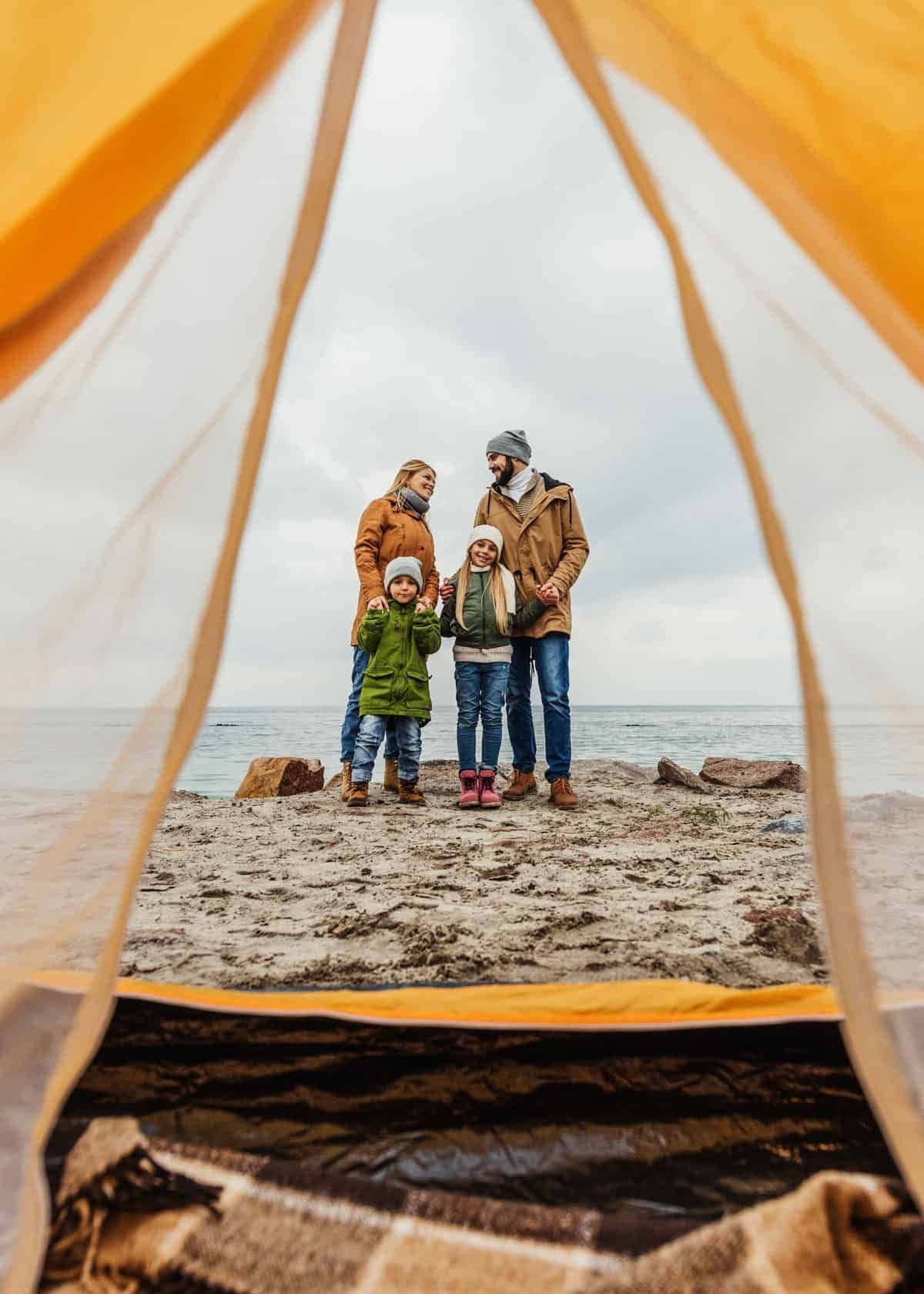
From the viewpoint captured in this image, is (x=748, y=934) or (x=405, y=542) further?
(x=405, y=542)

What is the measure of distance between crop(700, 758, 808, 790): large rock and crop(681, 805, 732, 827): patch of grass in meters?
1.11

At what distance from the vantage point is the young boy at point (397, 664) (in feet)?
13.2

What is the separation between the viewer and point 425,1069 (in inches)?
47.9

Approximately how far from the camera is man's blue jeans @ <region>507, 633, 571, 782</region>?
12.7 feet

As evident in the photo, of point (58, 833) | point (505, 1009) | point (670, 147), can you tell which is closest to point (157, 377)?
point (58, 833)

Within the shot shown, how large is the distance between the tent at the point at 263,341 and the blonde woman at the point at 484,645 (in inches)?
109

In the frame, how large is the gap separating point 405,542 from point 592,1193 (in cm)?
352

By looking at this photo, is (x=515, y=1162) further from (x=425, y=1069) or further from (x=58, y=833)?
(x=58, y=833)

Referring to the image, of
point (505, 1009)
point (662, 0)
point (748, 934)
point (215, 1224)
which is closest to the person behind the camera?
point (215, 1224)

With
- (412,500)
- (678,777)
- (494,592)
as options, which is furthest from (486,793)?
(678,777)

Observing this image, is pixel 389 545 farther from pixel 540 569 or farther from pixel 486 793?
pixel 486 793

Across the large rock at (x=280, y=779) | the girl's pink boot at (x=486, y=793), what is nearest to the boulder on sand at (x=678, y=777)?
the girl's pink boot at (x=486, y=793)

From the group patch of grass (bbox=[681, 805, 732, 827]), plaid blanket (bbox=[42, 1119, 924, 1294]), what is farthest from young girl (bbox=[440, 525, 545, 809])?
plaid blanket (bbox=[42, 1119, 924, 1294])

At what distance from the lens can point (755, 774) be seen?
5.46m
